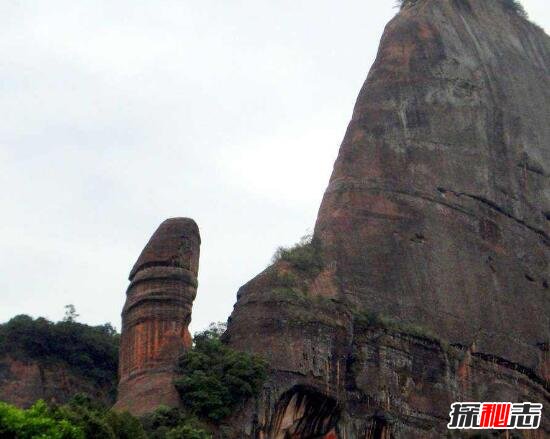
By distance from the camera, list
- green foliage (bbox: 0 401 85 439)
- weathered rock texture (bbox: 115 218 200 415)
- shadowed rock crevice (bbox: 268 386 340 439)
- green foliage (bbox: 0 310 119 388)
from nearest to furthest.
→ green foliage (bbox: 0 401 85 439) → weathered rock texture (bbox: 115 218 200 415) → shadowed rock crevice (bbox: 268 386 340 439) → green foliage (bbox: 0 310 119 388)

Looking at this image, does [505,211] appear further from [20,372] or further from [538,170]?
[20,372]

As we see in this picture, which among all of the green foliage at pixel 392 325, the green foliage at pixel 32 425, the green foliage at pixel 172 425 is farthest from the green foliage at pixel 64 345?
the green foliage at pixel 32 425

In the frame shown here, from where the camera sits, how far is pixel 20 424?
25.6m

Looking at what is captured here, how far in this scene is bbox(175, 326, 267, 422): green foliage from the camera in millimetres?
38062

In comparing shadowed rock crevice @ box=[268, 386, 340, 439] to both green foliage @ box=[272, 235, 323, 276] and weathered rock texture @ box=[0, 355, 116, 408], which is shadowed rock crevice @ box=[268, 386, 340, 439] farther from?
weathered rock texture @ box=[0, 355, 116, 408]

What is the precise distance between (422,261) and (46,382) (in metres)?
13.8

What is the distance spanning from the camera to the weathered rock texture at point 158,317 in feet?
127

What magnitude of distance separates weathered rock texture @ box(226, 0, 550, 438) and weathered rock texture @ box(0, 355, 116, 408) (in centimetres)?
1068

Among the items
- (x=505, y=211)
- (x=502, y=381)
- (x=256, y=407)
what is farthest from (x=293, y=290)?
(x=505, y=211)

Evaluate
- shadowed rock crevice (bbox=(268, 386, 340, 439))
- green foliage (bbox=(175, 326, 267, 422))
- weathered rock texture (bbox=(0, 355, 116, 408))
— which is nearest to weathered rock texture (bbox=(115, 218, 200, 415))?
green foliage (bbox=(175, 326, 267, 422))

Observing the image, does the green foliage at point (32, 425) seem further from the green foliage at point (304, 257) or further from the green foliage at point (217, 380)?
the green foliage at point (304, 257)

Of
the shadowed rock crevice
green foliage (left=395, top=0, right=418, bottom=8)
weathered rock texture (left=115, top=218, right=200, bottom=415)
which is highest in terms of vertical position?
green foliage (left=395, top=0, right=418, bottom=8)

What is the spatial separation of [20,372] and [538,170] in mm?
19440

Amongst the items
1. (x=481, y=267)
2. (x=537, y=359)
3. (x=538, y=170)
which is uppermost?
(x=538, y=170)
